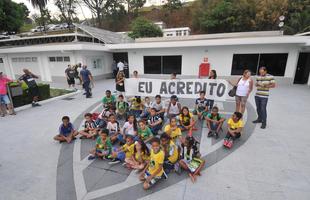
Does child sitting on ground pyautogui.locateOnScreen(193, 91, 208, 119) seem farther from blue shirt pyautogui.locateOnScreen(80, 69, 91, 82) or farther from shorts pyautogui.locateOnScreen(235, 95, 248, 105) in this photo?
blue shirt pyautogui.locateOnScreen(80, 69, 91, 82)

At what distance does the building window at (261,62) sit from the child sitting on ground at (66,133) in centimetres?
1049

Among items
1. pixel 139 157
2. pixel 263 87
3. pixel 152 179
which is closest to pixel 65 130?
pixel 139 157

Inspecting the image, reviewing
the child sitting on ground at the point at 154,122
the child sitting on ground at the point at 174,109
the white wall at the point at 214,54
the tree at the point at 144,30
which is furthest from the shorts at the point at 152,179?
the tree at the point at 144,30

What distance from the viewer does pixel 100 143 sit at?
3875 millimetres

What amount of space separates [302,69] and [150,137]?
12400mm

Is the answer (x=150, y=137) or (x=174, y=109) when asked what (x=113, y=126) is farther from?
(x=174, y=109)

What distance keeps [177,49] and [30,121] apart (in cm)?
961

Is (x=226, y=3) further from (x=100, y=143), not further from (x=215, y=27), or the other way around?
(x=100, y=143)

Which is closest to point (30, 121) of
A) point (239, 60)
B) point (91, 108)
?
point (91, 108)

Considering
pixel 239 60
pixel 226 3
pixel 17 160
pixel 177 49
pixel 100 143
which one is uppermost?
pixel 226 3

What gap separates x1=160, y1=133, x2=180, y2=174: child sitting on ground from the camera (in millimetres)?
3158

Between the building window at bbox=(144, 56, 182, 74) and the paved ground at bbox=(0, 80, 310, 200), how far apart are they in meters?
8.33

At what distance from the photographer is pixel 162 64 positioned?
42.8 feet

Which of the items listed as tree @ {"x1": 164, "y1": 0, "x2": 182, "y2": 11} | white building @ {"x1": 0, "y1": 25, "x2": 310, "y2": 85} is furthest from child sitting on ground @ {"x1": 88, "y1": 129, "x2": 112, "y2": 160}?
tree @ {"x1": 164, "y1": 0, "x2": 182, "y2": 11}
